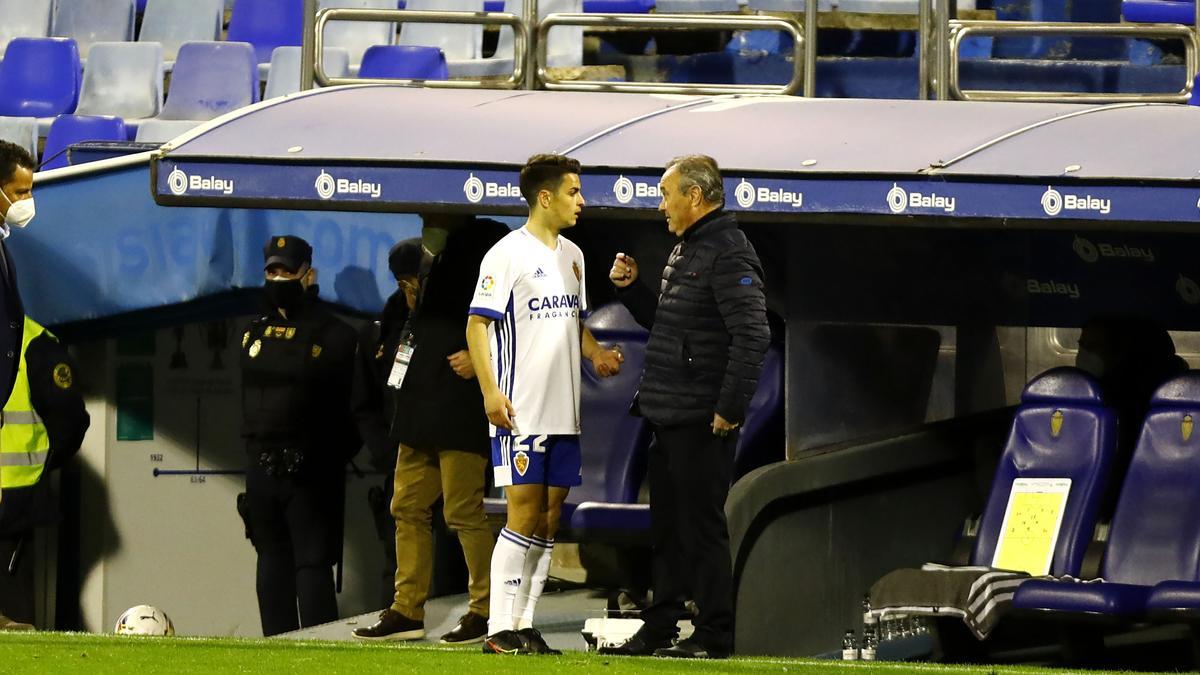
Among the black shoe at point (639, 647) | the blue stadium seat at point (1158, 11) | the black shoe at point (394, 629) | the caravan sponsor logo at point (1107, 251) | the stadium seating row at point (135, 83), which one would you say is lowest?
the black shoe at point (394, 629)

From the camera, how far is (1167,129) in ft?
29.6

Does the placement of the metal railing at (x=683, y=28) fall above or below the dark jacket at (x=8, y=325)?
above

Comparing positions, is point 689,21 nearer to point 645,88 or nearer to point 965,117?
point 645,88

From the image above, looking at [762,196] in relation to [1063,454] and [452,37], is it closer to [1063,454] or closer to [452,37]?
[1063,454]

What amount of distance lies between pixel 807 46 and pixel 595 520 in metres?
2.44

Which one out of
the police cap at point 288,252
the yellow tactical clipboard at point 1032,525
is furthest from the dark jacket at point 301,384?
the yellow tactical clipboard at point 1032,525

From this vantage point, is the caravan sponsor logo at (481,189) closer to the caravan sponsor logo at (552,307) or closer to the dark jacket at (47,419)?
the caravan sponsor logo at (552,307)

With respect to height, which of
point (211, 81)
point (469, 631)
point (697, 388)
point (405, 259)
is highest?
point (211, 81)

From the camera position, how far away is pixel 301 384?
10719mm

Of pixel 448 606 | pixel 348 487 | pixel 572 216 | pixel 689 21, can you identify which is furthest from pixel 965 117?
pixel 348 487

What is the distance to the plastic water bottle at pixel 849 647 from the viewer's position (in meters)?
9.31

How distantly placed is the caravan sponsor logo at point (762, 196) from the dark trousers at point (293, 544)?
2909mm

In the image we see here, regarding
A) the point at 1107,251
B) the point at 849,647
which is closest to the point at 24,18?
the point at 1107,251

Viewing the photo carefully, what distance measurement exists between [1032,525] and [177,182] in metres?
3.85
